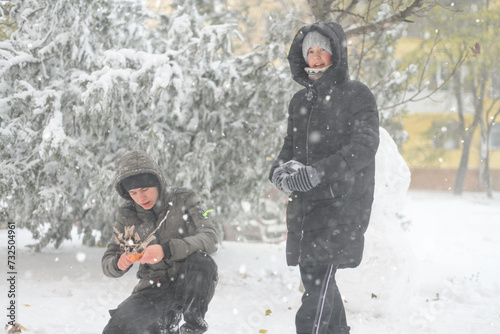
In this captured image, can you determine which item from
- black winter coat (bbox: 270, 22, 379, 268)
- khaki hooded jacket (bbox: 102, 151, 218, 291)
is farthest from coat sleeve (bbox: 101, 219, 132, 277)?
black winter coat (bbox: 270, 22, 379, 268)

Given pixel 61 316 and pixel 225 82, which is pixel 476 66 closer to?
pixel 225 82

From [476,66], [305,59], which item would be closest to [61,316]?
[305,59]

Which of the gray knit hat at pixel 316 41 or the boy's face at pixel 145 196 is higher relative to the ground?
the gray knit hat at pixel 316 41

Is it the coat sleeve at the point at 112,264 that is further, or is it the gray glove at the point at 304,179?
the coat sleeve at the point at 112,264

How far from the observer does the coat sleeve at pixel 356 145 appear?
8.09 feet

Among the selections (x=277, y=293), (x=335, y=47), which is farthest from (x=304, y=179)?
(x=277, y=293)

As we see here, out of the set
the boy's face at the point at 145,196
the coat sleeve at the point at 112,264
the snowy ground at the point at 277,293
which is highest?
the boy's face at the point at 145,196

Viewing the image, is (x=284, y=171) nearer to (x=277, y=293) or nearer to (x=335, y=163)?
(x=335, y=163)

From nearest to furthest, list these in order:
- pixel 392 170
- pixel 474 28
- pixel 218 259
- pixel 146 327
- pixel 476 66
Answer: pixel 146 327 → pixel 392 170 → pixel 218 259 → pixel 474 28 → pixel 476 66

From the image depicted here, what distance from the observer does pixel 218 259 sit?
7012 mm

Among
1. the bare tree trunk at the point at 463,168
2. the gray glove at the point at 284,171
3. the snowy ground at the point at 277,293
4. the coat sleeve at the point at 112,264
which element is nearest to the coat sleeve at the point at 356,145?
the gray glove at the point at 284,171

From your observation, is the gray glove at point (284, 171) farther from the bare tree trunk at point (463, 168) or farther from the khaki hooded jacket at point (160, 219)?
the bare tree trunk at point (463, 168)

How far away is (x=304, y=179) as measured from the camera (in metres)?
2.45

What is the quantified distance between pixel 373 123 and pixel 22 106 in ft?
15.1
